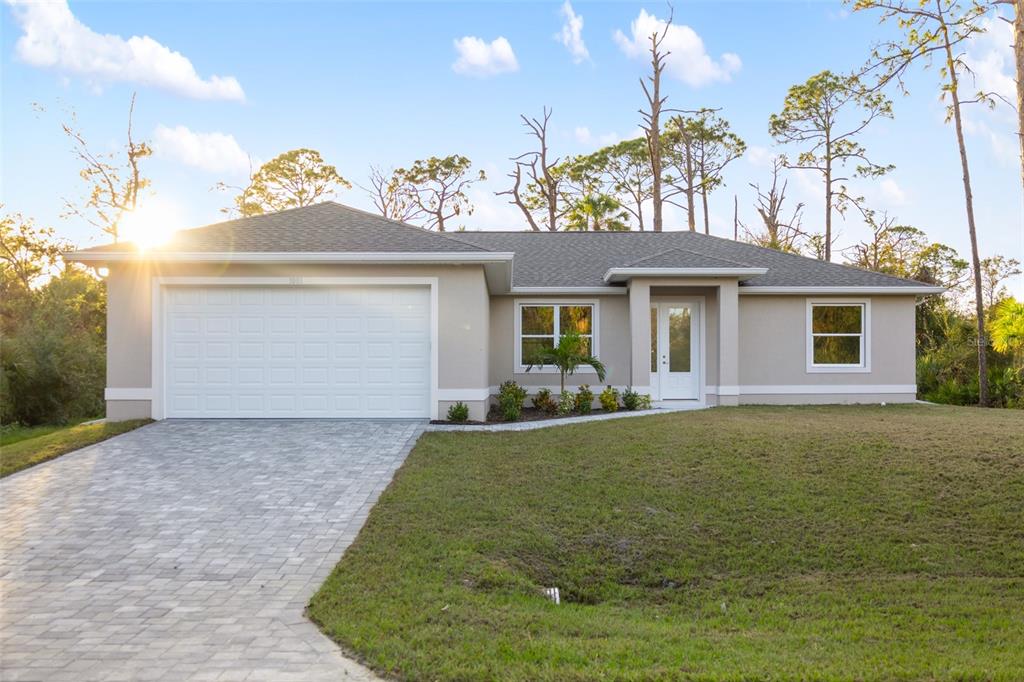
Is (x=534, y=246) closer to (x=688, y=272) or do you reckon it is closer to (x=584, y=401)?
(x=688, y=272)

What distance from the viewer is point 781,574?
5656mm

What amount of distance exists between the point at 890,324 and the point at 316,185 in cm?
2774

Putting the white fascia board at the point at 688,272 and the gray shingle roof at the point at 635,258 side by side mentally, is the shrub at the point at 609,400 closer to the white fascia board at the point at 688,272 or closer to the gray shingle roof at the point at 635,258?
the white fascia board at the point at 688,272

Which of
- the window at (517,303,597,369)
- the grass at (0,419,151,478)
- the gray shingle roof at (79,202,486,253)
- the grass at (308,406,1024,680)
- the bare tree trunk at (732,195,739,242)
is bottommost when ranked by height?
the grass at (308,406,1024,680)

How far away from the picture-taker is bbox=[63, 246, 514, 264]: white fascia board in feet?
38.3

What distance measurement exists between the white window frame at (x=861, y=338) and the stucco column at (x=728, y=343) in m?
2.23

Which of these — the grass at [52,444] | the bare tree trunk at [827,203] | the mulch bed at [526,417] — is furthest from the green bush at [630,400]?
the bare tree trunk at [827,203]

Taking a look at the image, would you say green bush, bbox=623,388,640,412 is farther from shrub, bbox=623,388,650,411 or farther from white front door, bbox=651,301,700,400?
white front door, bbox=651,301,700,400

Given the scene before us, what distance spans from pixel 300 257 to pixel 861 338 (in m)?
13.4

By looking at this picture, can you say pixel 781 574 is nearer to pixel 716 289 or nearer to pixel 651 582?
pixel 651 582

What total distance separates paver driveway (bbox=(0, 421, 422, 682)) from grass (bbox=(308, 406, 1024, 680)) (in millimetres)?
407

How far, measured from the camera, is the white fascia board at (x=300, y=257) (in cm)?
1168

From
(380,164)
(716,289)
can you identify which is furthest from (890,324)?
(380,164)

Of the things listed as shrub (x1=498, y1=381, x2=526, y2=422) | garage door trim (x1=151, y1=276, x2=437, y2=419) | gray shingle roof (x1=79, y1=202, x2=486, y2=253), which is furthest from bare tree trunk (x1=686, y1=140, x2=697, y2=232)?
garage door trim (x1=151, y1=276, x2=437, y2=419)
